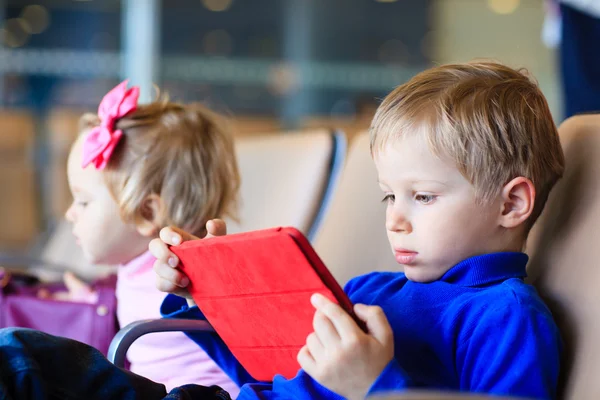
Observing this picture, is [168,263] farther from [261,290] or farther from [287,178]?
[287,178]

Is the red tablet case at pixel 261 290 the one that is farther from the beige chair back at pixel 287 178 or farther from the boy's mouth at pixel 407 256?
the beige chair back at pixel 287 178

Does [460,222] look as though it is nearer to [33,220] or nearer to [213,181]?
[213,181]

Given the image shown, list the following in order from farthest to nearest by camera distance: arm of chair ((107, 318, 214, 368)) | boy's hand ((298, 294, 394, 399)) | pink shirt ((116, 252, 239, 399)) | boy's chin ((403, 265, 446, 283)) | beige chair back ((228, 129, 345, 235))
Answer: beige chair back ((228, 129, 345, 235)) → pink shirt ((116, 252, 239, 399)) → arm of chair ((107, 318, 214, 368)) → boy's chin ((403, 265, 446, 283)) → boy's hand ((298, 294, 394, 399))

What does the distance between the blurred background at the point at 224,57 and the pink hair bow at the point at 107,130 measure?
4.54 meters

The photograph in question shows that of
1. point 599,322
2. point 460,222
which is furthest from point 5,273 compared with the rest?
point 599,322

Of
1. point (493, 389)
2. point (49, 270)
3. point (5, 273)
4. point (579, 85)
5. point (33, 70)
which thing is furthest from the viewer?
point (33, 70)

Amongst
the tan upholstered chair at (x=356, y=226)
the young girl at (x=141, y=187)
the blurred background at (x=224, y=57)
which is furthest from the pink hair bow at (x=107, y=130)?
the blurred background at (x=224, y=57)

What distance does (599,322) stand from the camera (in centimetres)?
107

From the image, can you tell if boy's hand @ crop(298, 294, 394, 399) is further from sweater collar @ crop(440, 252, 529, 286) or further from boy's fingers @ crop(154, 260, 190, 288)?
boy's fingers @ crop(154, 260, 190, 288)

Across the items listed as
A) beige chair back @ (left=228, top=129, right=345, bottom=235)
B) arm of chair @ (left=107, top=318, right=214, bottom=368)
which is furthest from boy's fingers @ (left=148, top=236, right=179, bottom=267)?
beige chair back @ (left=228, top=129, right=345, bottom=235)

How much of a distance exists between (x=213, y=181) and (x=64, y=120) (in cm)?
506

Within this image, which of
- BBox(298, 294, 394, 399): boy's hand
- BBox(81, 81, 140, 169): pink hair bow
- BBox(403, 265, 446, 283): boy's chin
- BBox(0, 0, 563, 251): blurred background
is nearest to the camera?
BBox(298, 294, 394, 399): boy's hand

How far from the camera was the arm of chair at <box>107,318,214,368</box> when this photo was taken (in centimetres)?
139

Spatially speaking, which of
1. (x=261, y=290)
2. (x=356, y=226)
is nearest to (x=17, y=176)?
(x=356, y=226)
